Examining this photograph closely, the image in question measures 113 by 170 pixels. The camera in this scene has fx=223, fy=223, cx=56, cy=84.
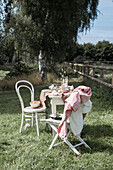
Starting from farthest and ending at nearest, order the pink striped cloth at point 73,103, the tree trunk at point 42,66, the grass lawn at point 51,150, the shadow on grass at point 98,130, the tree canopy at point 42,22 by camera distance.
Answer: the tree trunk at point 42,66 → the tree canopy at point 42,22 → the shadow on grass at point 98,130 → the pink striped cloth at point 73,103 → the grass lawn at point 51,150

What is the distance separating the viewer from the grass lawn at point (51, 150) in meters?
3.36

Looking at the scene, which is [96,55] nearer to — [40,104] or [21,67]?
[21,67]

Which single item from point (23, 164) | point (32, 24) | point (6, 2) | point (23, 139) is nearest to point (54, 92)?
point (23, 139)

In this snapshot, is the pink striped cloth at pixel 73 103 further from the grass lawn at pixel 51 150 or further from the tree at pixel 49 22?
the tree at pixel 49 22

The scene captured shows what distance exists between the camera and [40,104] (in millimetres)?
5074

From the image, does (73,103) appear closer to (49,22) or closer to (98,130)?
(98,130)

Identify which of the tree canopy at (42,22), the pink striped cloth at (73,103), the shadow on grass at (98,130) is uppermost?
the tree canopy at (42,22)

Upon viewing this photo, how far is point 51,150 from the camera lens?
12.7 ft

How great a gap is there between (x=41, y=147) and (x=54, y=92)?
131 cm

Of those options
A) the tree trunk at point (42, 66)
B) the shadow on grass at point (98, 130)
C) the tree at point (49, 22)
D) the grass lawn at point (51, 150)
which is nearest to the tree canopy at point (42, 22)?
the tree at point (49, 22)

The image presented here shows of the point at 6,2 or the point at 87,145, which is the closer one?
the point at 87,145

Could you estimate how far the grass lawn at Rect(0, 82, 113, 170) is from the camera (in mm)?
3357

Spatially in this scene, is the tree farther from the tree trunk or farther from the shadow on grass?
the shadow on grass

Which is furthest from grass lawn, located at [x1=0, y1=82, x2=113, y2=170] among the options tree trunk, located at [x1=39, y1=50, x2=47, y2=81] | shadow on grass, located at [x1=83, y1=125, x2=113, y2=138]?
tree trunk, located at [x1=39, y1=50, x2=47, y2=81]
